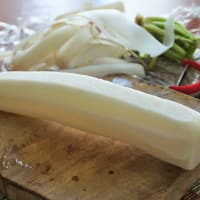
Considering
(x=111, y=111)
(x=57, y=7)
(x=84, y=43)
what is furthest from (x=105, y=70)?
(x=57, y=7)

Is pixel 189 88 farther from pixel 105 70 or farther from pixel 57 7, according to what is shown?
pixel 57 7

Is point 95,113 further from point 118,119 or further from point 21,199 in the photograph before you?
point 21,199

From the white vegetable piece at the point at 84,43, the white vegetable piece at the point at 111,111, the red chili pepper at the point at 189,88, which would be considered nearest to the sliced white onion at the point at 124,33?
the white vegetable piece at the point at 84,43

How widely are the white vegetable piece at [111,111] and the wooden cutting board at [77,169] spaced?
2 centimetres

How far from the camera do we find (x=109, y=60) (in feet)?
3.43

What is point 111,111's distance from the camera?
28.3 inches

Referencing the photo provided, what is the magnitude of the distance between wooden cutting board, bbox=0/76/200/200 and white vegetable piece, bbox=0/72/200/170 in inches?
0.9

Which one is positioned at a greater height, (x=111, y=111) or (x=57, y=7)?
(x=111, y=111)

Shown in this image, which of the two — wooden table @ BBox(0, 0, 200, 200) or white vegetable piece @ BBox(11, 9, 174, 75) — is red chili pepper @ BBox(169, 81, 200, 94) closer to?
white vegetable piece @ BBox(11, 9, 174, 75)

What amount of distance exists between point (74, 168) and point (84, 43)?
15.5 inches

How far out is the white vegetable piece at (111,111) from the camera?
2.25 ft

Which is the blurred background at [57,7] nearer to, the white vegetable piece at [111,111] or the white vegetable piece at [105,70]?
the white vegetable piece at [105,70]

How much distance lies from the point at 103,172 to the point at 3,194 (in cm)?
15

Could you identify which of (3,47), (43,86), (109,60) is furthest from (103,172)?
(3,47)
